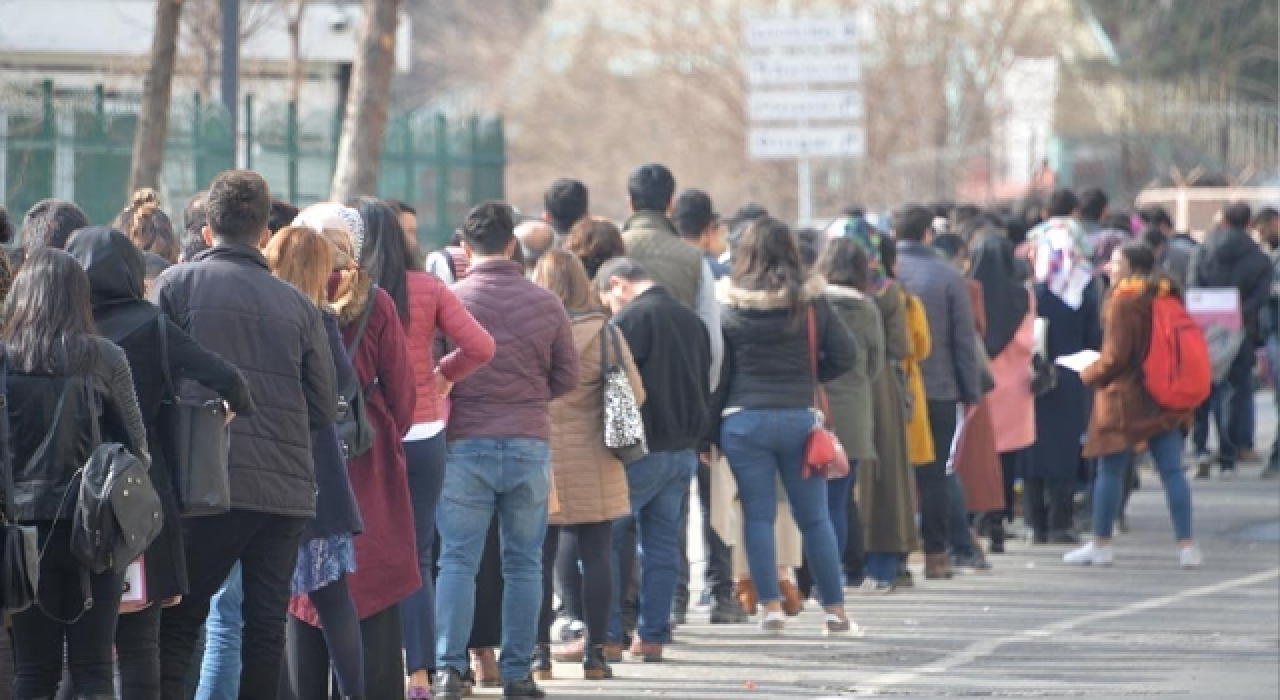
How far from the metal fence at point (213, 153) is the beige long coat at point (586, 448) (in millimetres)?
4297

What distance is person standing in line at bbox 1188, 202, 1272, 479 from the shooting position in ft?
57.5

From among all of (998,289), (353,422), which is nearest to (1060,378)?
(998,289)

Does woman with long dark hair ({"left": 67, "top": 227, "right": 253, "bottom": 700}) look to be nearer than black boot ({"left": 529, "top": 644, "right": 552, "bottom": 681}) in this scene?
Yes

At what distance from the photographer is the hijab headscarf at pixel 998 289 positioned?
44.9 feet

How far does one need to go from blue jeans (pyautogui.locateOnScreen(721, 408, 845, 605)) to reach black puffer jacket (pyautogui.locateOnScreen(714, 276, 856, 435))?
0.07 meters

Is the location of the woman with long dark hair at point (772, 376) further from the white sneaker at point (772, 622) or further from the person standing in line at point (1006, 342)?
the person standing in line at point (1006, 342)

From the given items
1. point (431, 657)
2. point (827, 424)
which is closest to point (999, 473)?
point (827, 424)

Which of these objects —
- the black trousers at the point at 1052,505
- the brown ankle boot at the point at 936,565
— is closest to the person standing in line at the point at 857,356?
the brown ankle boot at the point at 936,565

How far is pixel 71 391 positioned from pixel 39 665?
2.60 ft

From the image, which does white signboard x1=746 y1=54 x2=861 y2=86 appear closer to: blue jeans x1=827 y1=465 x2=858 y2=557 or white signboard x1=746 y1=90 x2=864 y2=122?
white signboard x1=746 y1=90 x2=864 y2=122

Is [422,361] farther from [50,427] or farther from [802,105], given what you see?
[802,105]

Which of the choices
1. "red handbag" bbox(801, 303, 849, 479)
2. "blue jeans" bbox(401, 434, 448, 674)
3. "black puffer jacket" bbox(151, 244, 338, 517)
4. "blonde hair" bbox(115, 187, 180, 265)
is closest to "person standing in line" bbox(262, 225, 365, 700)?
"black puffer jacket" bbox(151, 244, 338, 517)

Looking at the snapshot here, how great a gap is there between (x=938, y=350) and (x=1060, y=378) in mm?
2000

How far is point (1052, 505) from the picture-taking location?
47.9 feet
